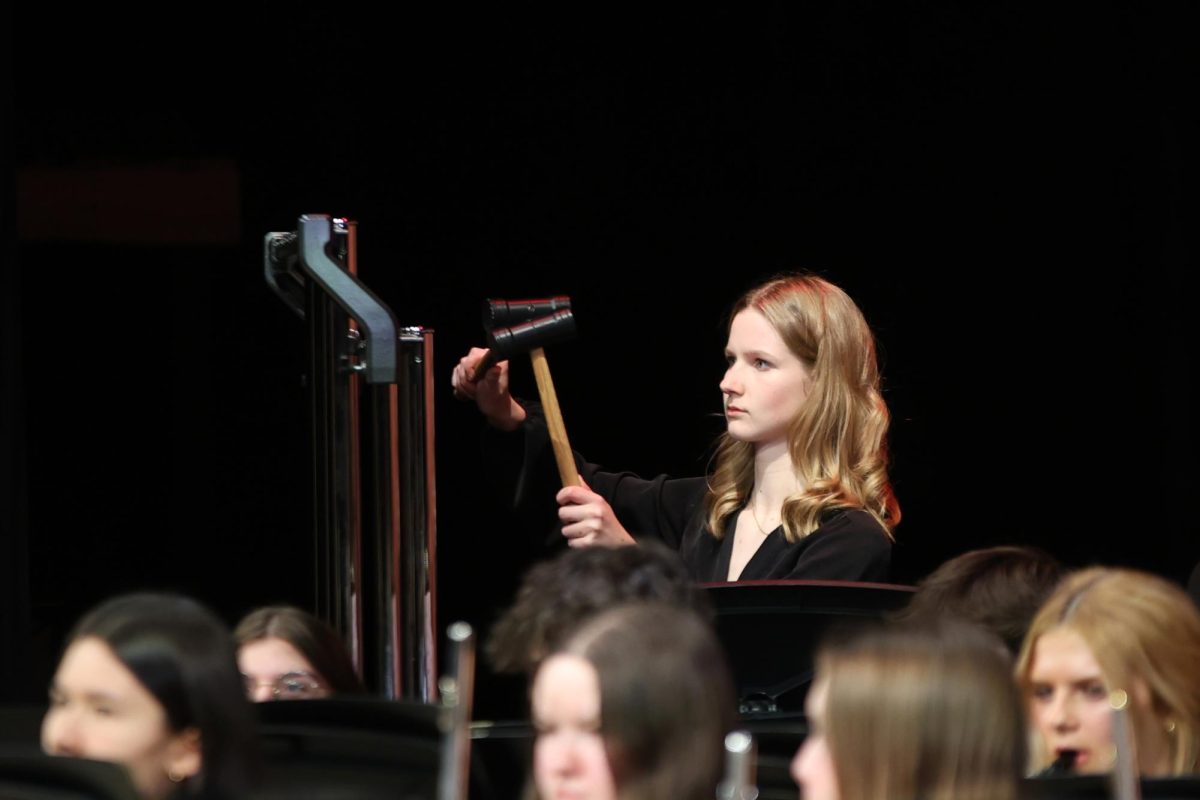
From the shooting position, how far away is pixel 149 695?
1.75 meters

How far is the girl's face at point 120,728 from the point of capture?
1.75m

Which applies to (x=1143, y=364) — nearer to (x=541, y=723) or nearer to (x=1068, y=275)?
(x=1068, y=275)

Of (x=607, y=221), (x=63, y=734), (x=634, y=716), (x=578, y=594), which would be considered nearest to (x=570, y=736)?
(x=634, y=716)

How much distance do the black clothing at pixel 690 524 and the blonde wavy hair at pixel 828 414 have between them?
0.03 meters

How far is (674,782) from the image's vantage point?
1611 mm

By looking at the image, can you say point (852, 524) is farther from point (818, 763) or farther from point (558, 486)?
point (818, 763)

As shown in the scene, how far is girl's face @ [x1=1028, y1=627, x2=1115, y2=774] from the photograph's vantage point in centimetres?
188

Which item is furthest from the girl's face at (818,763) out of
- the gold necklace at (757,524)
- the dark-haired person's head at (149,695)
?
the gold necklace at (757,524)

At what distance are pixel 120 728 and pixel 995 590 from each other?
89 centimetres

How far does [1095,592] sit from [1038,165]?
1.71 meters

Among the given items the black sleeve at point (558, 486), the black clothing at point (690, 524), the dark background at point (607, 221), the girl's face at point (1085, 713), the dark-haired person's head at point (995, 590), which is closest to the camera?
the girl's face at point (1085, 713)

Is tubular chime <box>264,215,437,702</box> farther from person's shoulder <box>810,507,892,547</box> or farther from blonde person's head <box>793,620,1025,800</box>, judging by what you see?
blonde person's head <box>793,620,1025,800</box>

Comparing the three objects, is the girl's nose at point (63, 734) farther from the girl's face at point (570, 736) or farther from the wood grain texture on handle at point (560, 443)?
the wood grain texture on handle at point (560, 443)

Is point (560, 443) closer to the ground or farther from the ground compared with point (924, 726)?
farther from the ground
